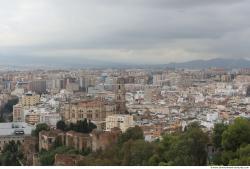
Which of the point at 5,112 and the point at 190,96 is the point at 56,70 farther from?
the point at 5,112

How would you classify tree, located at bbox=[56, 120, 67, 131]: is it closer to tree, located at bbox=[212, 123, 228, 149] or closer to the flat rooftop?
the flat rooftop

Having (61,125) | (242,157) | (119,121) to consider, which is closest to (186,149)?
(242,157)

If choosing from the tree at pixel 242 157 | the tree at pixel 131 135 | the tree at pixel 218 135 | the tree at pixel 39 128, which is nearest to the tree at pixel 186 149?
the tree at pixel 218 135

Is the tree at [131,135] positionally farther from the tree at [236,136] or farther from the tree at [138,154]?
the tree at [236,136]

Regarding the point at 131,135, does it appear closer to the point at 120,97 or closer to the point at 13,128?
the point at 120,97

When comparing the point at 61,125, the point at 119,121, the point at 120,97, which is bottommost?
the point at 61,125
